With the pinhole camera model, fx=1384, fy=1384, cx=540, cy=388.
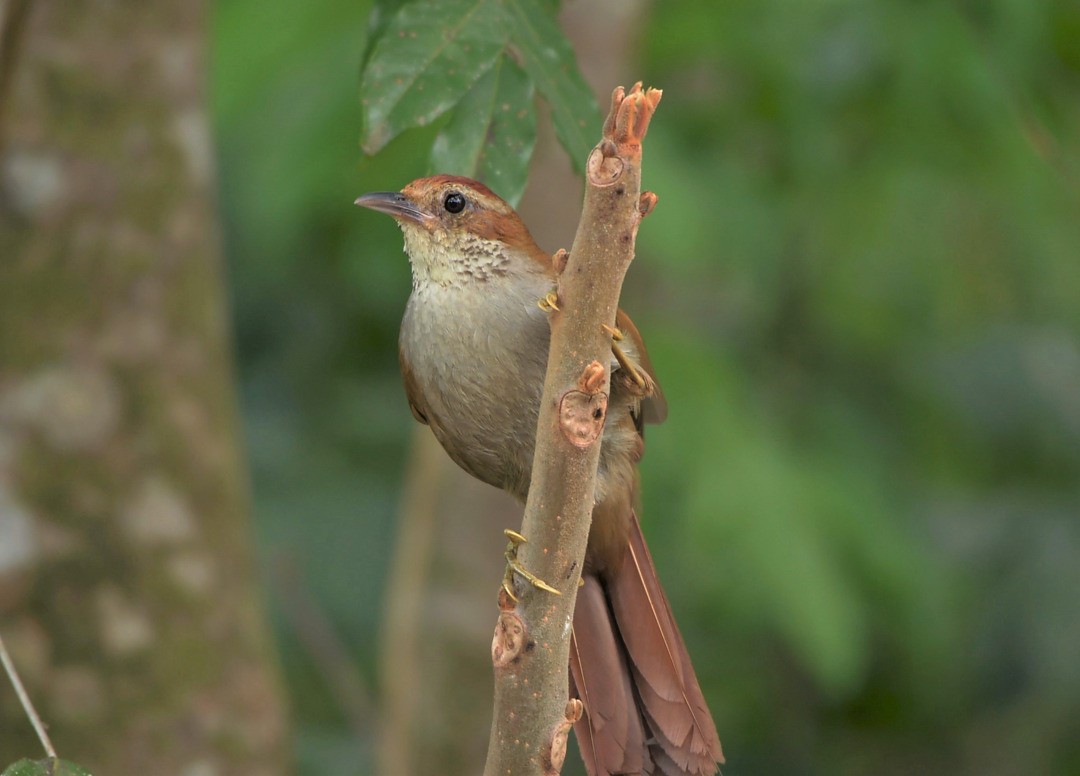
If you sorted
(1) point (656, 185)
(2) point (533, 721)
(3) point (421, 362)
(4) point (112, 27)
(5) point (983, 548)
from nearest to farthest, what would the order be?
(2) point (533, 721), (3) point (421, 362), (4) point (112, 27), (1) point (656, 185), (5) point (983, 548)

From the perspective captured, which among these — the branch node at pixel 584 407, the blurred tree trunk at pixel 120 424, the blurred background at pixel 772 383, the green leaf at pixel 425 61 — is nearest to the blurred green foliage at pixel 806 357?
the blurred background at pixel 772 383

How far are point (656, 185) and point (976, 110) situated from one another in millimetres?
1563

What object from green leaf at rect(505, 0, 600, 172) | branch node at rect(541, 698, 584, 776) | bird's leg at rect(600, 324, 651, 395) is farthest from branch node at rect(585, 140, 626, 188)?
branch node at rect(541, 698, 584, 776)

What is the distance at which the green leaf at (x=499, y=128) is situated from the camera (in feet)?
8.23

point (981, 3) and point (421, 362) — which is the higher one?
point (981, 3)

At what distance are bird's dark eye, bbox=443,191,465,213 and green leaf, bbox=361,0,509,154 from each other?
0.50 metres

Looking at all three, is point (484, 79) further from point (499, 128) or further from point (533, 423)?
point (533, 423)

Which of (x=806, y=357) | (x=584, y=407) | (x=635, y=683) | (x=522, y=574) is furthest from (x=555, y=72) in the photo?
(x=806, y=357)

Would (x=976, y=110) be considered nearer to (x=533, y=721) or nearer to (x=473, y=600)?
(x=473, y=600)

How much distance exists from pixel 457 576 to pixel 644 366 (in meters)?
1.93

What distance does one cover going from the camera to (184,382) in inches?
133

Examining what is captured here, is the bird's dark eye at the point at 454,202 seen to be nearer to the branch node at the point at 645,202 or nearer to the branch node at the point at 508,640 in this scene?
the branch node at the point at 645,202

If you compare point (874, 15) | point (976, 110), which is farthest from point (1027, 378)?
point (874, 15)

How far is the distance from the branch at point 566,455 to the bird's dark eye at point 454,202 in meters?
0.89
